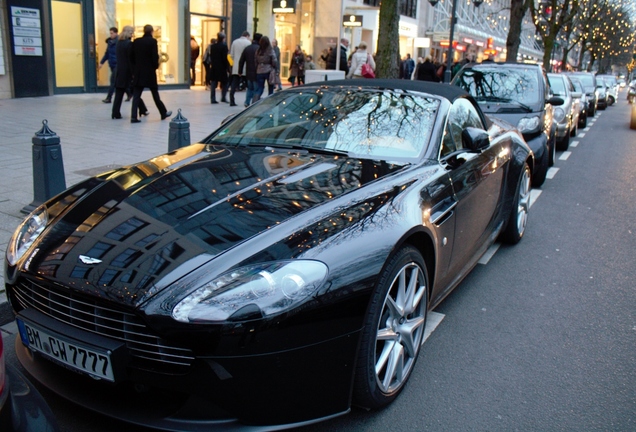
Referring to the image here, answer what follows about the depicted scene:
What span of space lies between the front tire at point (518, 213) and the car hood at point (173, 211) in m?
2.25

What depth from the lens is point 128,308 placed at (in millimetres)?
2188

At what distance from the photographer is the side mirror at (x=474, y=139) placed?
3934 millimetres

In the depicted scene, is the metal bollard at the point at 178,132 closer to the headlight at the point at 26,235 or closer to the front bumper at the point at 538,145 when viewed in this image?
the headlight at the point at 26,235

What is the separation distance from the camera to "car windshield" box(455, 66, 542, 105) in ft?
31.0

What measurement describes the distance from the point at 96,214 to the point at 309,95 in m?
1.97

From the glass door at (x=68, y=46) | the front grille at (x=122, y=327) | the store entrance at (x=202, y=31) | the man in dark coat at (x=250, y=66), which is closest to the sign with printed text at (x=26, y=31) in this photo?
the glass door at (x=68, y=46)

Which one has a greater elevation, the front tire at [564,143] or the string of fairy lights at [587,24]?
the string of fairy lights at [587,24]

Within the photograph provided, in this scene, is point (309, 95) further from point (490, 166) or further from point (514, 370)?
point (514, 370)

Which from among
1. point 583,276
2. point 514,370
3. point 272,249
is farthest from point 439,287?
point 583,276

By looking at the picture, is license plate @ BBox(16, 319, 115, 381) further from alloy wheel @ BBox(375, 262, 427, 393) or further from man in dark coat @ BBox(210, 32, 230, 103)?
man in dark coat @ BBox(210, 32, 230, 103)

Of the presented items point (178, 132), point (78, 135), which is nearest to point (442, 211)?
point (178, 132)

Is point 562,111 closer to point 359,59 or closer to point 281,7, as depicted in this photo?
point 359,59

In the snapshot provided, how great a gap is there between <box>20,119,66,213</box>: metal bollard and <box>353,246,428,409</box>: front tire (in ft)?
12.2

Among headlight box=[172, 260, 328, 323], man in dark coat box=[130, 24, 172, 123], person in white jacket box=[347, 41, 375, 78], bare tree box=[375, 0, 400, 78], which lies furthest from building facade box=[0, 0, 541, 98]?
headlight box=[172, 260, 328, 323]
